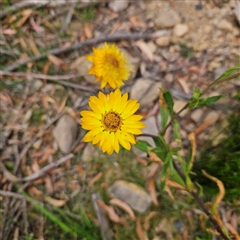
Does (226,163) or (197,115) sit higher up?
(197,115)

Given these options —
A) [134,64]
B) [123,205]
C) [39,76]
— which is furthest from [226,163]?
[39,76]

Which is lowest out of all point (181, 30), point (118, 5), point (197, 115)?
point (197, 115)

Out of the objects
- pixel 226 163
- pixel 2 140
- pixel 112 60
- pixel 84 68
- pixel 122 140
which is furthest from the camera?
pixel 84 68

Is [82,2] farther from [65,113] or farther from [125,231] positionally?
[125,231]

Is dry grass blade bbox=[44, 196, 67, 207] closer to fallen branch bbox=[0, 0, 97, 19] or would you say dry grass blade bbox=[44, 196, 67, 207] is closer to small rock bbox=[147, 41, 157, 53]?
small rock bbox=[147, 41, 157, 53]

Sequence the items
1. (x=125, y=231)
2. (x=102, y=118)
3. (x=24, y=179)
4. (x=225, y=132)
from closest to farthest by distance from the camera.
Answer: (x=102, y=118)
(x=225, y=132)
(x=125, y=231)
(x=24, y=179)

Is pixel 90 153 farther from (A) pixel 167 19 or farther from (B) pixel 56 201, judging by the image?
(A) pixel 167 19

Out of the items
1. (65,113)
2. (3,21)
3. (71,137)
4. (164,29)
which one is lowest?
(71,137)

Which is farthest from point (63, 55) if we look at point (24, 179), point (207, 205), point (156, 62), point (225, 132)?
point (207, 205)

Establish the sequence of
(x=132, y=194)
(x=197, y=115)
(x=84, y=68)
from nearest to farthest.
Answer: (x=132, y=194)
(x=197, y=115)
(x=84, y=68)
